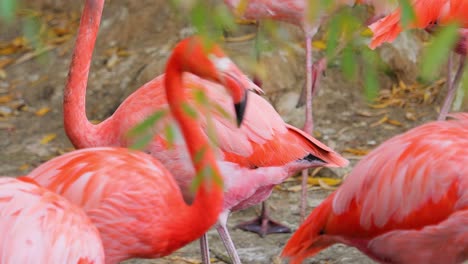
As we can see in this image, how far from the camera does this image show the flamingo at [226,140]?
145 inches

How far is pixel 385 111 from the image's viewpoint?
5.89 metres

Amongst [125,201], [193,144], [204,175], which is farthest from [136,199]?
[204,175]

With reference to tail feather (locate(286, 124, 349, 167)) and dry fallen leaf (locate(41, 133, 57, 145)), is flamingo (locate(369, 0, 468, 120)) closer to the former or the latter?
tail feather (locate(286, 124, 349, 167))

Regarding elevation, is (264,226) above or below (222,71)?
below

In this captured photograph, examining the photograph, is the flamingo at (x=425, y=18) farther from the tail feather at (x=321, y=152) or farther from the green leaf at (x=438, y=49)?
the green leaf at (x=438, y=49)

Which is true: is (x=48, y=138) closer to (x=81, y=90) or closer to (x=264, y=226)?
(x=264, y=226)

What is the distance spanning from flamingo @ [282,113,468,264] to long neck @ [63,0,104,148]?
3.73ft

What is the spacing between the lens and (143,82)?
595 centimetres

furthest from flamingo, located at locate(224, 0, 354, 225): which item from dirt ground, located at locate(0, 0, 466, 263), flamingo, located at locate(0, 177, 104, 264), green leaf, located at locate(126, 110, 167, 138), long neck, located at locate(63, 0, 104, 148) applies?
green leaf, located at locate(126, 110, 167, 138)

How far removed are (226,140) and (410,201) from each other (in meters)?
0.91

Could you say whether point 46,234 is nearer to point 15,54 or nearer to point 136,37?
point 136,37

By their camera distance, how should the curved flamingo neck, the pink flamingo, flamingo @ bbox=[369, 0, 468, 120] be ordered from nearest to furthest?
the pink flamingo → the curved flamingo neck → flamingo @ bbox=[369, 0, 468, 120]

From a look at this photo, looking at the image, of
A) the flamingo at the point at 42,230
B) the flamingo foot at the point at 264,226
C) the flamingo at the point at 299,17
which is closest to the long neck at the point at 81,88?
the flamingo at the point at 299,17

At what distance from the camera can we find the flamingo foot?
4613mm
